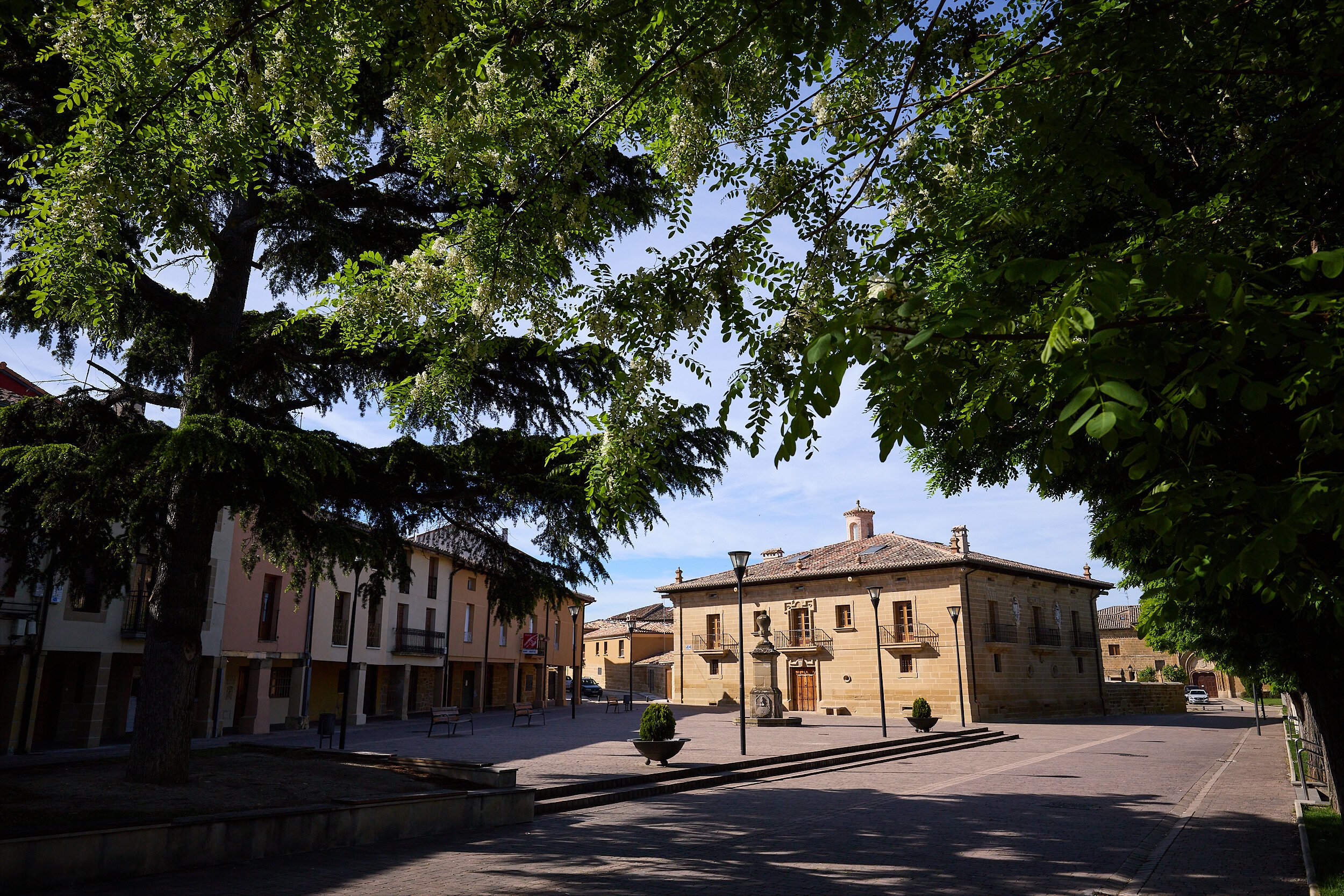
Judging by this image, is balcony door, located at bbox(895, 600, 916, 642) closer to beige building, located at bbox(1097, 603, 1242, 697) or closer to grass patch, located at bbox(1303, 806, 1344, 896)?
grass patch, located at bbox(1303, 806, 1344, 896)

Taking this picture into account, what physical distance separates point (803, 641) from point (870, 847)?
3221 cm

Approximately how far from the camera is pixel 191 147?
751 centimetres

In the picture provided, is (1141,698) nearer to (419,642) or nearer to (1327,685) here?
(419,642)

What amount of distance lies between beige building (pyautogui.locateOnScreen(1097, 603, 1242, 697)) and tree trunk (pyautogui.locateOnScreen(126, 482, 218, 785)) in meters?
70.2

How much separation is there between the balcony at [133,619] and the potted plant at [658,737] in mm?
14045

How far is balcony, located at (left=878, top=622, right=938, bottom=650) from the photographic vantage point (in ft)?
120

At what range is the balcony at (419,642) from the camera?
3497cm

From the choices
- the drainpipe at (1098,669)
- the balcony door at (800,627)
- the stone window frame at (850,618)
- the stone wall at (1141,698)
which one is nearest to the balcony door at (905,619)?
the stone window frame at (850,618)

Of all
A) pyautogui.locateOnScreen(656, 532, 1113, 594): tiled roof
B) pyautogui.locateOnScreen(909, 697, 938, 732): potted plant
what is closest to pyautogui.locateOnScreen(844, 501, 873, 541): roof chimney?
pyautogui.locateOnScreen(656, 532, 1113, 594): tiled roof

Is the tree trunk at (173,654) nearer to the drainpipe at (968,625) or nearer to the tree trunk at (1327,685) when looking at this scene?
the tree trunk at (1327,685)

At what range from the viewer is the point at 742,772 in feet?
52.5

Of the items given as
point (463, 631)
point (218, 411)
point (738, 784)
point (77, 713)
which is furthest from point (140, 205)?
point (463, 631)

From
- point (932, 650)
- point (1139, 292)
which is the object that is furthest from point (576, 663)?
point (1139, 292)

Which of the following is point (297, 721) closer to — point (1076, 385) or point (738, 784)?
point (738, 784)
